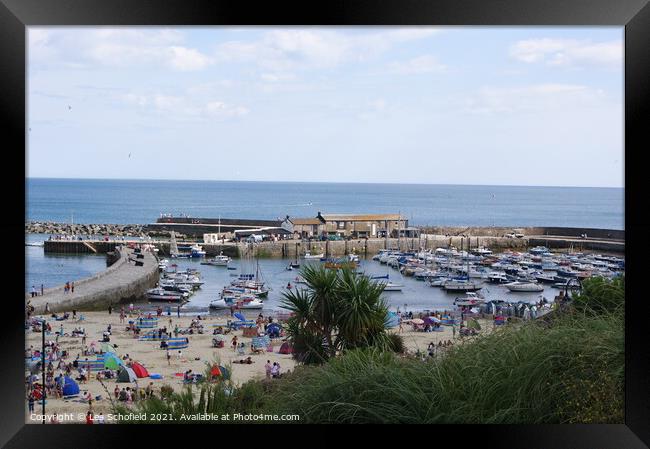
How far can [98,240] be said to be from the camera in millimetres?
12883

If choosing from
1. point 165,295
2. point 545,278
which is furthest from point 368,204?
point 165,295

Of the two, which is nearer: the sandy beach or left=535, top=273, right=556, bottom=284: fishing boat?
the sandy beach

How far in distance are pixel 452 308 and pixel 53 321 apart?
6.42m

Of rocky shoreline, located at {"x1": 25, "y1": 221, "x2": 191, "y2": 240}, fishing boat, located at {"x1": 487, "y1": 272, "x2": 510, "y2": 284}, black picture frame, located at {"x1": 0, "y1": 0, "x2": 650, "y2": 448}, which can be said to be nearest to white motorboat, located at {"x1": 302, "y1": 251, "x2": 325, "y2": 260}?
fishing boat, located at {"x1": 487, "y1": 272, "x2": 510, "y2": 284}

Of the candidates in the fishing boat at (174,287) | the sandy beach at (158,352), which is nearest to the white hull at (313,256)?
the sandy beach at (158,352)

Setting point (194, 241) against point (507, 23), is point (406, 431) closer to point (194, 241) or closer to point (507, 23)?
point (507, 23)

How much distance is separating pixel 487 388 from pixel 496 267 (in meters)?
8.38

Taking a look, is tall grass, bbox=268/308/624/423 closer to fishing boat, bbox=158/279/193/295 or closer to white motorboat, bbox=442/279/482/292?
white motorboat, bbox=442/279/482/292

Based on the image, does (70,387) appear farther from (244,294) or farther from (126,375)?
(244,294)

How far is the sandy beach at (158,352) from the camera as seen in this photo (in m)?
7.35

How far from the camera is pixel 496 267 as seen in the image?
11.3 meters

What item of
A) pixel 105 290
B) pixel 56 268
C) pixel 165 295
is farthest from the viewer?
pixel 56 268

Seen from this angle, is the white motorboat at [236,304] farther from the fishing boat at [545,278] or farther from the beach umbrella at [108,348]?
the fishing boat at [545,278]

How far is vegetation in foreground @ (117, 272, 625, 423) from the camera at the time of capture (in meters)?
3.12
